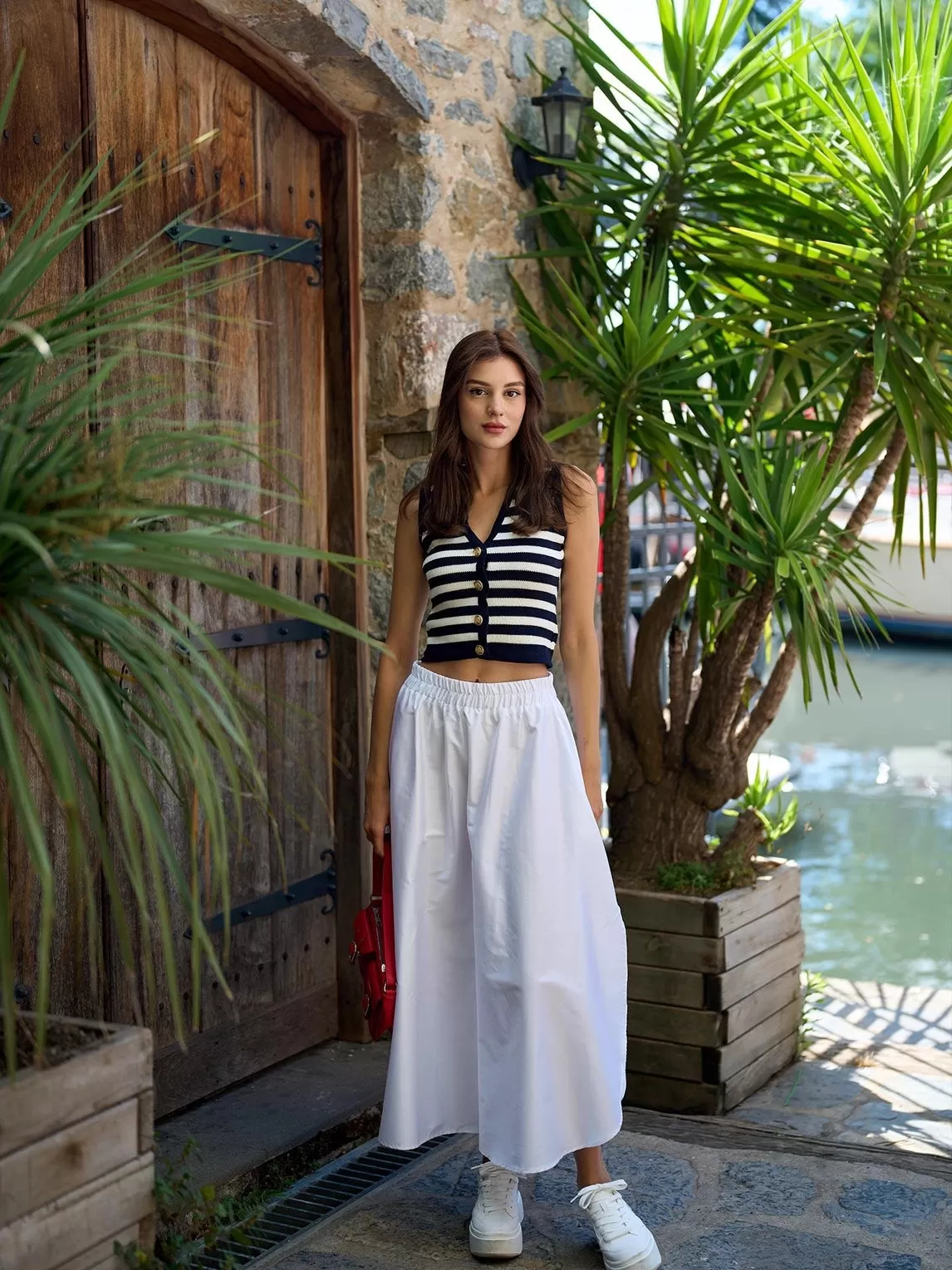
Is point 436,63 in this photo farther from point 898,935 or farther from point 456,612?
point 898,935


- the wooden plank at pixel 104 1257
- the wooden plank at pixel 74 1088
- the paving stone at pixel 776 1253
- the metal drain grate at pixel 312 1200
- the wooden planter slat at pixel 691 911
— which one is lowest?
the metal drain grate at pixel 312 1200

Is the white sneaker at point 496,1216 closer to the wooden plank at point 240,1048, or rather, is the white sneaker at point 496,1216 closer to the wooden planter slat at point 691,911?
the wooden plank at point 240,1048

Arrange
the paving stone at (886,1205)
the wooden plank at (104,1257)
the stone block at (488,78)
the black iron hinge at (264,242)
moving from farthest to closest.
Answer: the stone block at (488,78)
the black iron hinge at (264,242)
the paving stone at (886,1205)
the wooden plank at (104,1257)

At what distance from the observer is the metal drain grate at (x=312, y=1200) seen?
9.18 ft

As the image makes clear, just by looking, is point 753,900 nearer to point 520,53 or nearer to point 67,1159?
point 67,1159

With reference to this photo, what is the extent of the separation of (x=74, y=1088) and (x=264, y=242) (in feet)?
7.16

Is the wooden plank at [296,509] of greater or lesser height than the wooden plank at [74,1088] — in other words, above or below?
above

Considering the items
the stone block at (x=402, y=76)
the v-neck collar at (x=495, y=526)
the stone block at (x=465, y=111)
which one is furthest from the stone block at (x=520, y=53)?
the v-neck collar at (x=495, y=526)

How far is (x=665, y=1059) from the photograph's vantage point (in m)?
3.76

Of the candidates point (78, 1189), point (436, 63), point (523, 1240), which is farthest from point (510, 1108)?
point (436, 63)

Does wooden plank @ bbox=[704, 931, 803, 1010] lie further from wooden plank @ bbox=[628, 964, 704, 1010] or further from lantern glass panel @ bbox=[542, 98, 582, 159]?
lantern glass panel @ bbox=[542, 98, 582, 159]

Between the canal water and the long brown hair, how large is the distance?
1.41 m

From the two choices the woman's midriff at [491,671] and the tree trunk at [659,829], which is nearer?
the woman's midriff at [491,671]

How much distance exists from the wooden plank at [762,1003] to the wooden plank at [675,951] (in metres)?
0.14
